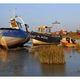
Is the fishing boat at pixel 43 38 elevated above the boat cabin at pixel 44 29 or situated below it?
below

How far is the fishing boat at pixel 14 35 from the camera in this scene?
418 inches

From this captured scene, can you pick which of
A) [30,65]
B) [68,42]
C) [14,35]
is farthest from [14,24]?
[68,42]

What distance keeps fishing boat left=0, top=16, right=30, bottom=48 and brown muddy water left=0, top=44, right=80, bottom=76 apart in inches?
4.0

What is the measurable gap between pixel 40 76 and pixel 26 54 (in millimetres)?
456

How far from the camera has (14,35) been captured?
35.0 feet

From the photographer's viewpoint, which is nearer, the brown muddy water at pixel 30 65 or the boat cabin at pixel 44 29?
the brown muddy water at pixel 30 65

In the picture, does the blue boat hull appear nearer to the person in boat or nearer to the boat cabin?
the person in boat

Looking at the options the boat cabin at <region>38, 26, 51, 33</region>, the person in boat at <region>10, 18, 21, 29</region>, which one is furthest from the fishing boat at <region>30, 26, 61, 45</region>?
the person in boat at <region>10, 18, 21, 29</region>

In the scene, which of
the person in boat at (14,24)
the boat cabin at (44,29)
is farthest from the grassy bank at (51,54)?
the person in boat at (14,24)

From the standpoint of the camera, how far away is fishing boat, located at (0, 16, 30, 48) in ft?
34.9

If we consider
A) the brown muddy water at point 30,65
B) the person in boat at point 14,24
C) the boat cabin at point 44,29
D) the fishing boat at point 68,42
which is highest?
the person in boat at point 14,24

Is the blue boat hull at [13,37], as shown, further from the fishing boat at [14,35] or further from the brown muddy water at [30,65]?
the brown muddy water at [30,65]

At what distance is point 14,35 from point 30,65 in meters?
0.56

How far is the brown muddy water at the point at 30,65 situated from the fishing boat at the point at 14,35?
0.10 metres
